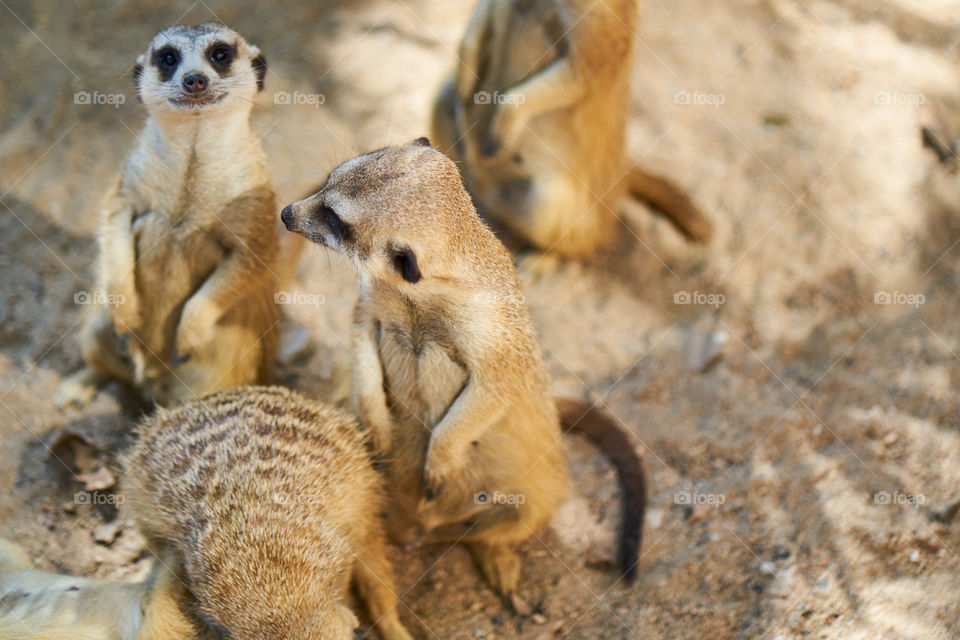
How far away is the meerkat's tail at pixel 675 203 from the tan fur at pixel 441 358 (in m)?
1.67

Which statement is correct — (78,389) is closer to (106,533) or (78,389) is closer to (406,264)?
(106,533)

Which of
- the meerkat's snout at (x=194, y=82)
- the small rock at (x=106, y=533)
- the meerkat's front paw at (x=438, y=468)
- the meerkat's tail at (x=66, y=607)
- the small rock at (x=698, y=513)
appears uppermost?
the meerkat's snout at (x=194, y=82)

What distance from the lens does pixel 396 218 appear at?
91.7 inches

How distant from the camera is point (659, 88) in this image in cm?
509

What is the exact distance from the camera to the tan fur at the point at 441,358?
2375 mm

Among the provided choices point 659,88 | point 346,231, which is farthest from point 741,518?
point 659,88

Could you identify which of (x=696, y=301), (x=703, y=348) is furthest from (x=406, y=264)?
(x=696, y=301)

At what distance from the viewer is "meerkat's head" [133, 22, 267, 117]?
2.78 metres

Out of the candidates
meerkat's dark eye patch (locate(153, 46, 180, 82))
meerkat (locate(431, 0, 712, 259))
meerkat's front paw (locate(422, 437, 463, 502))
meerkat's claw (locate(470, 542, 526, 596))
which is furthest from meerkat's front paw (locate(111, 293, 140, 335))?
meerkat (locate(431, 0, 712, 259))

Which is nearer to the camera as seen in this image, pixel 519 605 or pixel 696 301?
pixel 519 605

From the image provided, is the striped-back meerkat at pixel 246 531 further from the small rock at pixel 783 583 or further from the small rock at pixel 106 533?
the small rock at pixel 783 583

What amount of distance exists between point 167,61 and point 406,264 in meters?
1.15

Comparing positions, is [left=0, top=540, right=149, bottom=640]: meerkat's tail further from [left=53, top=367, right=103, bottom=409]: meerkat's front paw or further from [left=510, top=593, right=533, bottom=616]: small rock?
[left=510, top=593, right=533, bottom=616]: small rock

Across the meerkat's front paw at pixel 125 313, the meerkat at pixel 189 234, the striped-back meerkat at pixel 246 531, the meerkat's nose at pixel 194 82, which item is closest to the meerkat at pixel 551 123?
the meerkat at pixel 189 234
